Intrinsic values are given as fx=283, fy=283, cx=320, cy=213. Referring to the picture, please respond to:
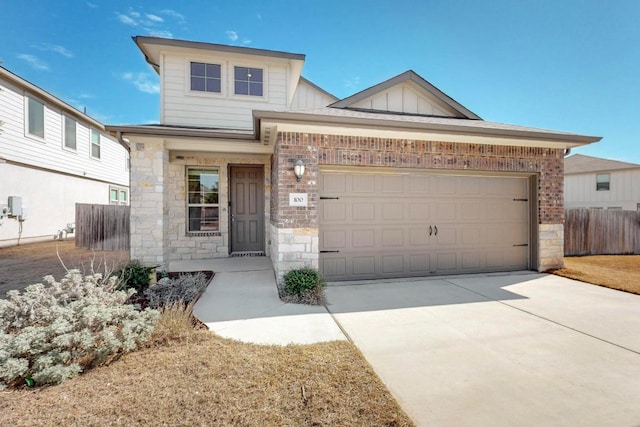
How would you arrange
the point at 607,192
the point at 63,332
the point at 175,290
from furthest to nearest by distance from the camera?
the point at 607,192 < the point at 175,290 < the point at 63,332

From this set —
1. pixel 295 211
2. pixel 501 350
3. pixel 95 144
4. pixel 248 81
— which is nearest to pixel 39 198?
pixel 95 144

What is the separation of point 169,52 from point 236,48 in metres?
1.90

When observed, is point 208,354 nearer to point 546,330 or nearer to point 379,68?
point 546,330

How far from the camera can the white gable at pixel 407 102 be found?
757cm

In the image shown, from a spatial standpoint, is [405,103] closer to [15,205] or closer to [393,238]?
[393,238]

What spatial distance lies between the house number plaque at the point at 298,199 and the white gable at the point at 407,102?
350cm

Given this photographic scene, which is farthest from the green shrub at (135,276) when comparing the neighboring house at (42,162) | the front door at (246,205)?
the neighboring house at (42,162)

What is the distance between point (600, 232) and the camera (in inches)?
375

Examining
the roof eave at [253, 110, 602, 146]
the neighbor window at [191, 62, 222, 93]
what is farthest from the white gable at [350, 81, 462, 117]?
the neighbor window at [191, 62, 222, 93]

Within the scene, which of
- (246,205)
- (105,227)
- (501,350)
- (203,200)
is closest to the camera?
(501,350)

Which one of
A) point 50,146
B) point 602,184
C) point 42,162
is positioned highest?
point 50,146

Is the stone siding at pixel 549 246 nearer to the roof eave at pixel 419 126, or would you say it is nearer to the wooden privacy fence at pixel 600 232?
the roof eave at pixel 419 126

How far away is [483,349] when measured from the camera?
10.0 feet

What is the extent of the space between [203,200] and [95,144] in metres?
11.2
